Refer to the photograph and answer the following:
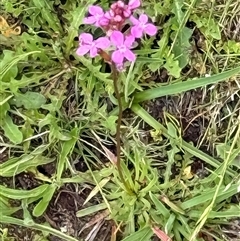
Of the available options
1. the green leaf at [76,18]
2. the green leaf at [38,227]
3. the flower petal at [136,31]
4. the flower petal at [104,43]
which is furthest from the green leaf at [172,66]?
the green leaf at [38,227]

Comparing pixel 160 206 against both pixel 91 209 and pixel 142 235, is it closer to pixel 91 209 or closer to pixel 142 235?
pixel 142 235

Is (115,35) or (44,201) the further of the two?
(44,201)

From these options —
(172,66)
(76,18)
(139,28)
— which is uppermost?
(139,28)

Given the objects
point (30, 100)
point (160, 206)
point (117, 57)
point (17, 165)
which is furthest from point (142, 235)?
point (117, 57)

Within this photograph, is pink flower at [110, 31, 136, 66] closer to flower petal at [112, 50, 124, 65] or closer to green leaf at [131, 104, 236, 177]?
flower petal at [112, 50, 124, 65]

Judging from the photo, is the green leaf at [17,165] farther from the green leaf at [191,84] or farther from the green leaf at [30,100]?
the green leaf at [191,84]

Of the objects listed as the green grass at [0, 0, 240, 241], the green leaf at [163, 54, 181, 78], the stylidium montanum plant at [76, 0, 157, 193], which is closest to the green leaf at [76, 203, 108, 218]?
the green grass at [0, 0, 240, 241]

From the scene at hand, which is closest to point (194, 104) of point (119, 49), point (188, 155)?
point (188, 155)

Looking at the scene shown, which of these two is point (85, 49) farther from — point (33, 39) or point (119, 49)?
point (33, 39)
